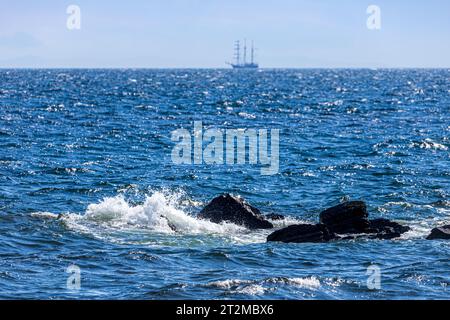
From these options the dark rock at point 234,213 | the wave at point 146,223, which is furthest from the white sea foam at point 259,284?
the dark rock at point 234,213

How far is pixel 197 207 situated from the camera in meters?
35.0

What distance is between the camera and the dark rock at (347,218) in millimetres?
29250

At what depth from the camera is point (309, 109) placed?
9256 cm

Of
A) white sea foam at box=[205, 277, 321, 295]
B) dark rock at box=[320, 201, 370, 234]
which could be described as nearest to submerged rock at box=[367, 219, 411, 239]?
dark rock at box=[320, 201, 370, 234]

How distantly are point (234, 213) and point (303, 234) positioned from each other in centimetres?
408

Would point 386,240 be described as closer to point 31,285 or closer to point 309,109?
point 31,285

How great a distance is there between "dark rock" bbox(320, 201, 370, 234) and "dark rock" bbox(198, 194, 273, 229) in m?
2.43

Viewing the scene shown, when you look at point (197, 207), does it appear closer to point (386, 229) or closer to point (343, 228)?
point (343, 228)

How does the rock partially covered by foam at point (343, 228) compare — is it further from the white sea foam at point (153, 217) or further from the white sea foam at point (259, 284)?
the white sea foam at point (259, 284)

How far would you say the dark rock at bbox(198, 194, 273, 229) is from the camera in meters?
31.0

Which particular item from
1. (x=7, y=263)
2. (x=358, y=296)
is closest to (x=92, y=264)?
(x=7, y=263)

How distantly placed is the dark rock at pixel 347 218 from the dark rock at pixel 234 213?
243 centimetres

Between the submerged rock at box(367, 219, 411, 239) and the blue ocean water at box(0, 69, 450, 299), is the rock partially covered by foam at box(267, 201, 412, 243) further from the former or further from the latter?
the blue ocean water at box(0, 69, 450, 299)
